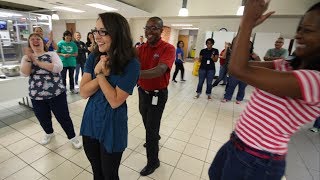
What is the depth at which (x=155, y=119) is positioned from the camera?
6.15 ft

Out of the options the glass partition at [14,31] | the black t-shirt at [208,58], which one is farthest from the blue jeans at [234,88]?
the glass partition at [14,31]

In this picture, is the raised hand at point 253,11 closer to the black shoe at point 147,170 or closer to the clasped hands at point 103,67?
the clasped hands at point 103,67

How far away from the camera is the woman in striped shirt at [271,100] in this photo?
65cm

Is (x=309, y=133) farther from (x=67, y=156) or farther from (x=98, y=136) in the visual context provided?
(x=67, y=156)

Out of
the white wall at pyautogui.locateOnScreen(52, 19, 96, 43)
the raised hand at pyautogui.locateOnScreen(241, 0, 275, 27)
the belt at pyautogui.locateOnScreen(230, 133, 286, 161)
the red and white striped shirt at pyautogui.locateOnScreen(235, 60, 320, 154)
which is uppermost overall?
the white wall at pyautogui.locateOnScreen(52, 19, 96, 43)

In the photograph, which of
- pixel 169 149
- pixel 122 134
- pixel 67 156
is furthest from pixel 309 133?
pixel 67 156

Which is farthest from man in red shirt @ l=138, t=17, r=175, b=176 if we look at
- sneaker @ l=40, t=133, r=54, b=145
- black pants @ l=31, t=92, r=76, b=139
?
sneaker @ l=40, t=133, r=54, b=145

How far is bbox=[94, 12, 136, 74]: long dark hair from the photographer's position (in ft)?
3.57

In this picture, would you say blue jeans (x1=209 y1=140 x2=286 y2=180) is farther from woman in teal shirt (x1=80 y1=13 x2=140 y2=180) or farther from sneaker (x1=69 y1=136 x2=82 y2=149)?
sneaker (x1=69 y1=136 x2=82 y2=149)

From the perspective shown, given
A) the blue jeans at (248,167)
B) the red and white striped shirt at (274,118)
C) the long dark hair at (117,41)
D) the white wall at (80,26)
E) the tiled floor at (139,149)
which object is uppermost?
the white wall at (80,26)

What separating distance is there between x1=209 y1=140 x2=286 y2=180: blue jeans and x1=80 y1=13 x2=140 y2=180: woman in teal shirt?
26.9 inches

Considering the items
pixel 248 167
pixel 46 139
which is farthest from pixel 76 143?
pixel 248 167

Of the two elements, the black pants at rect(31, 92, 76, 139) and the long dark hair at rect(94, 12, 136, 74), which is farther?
the black pants at rect(31, 92, 76, 139)

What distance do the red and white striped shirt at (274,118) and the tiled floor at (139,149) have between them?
1.49m
